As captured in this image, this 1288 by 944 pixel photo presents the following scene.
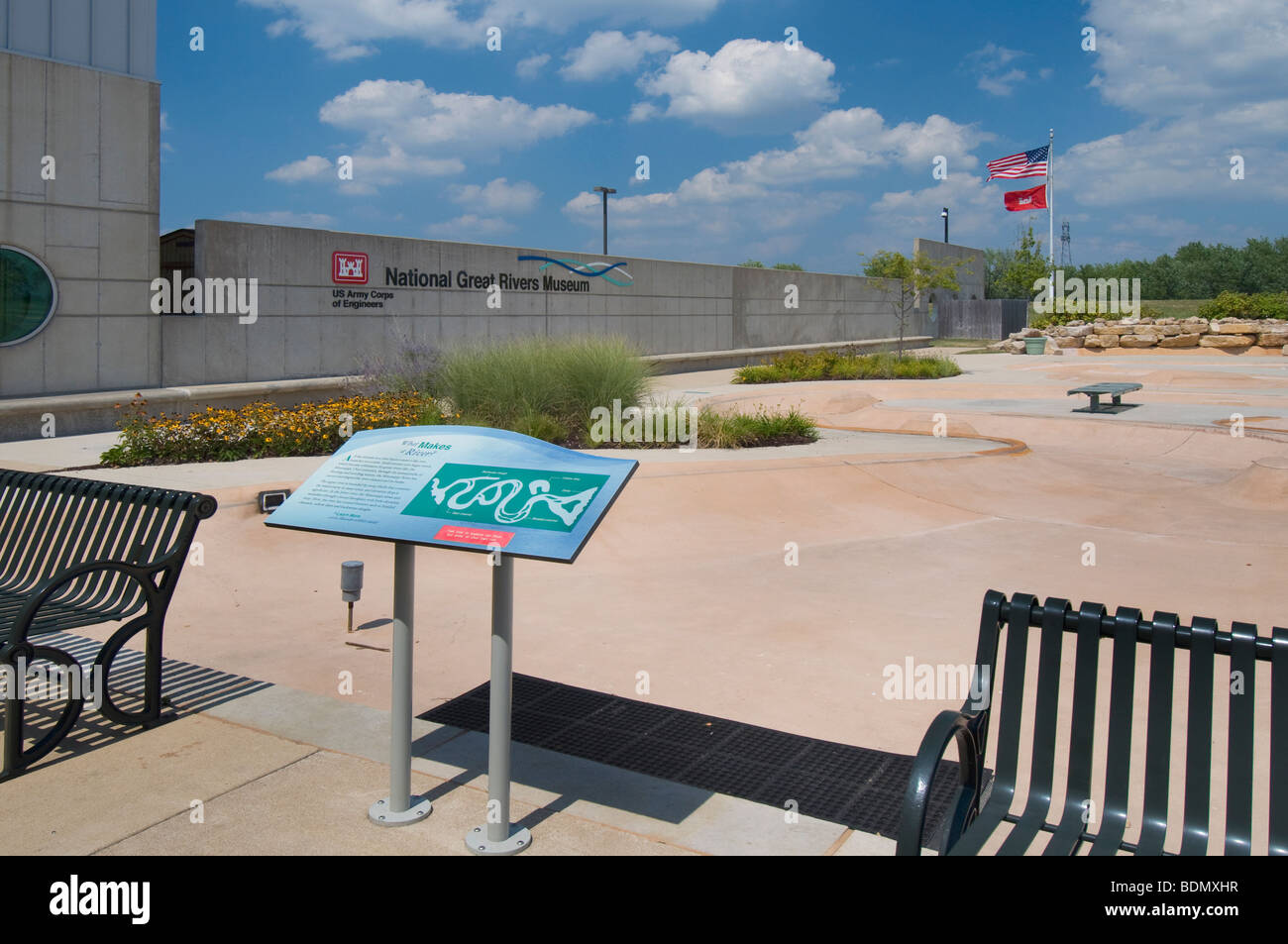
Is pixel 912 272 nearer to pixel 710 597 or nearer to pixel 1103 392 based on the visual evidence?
pixel 1103 392

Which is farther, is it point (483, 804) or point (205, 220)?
point (205, 220)

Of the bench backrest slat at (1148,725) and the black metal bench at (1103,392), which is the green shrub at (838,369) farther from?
the bench backrest slat at (1148,725)

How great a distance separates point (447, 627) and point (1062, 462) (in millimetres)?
8825

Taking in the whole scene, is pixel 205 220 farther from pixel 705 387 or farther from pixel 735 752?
pixel 735 752

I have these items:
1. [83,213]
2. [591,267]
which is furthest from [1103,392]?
[83,213]

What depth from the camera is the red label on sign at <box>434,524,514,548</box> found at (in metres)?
3.31

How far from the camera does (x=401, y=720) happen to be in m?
3.70

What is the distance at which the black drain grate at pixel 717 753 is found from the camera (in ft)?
13.0

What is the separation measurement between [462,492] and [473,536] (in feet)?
0.93

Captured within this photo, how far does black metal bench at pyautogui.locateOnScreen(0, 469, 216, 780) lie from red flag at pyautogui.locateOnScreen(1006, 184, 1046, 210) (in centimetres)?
4539
